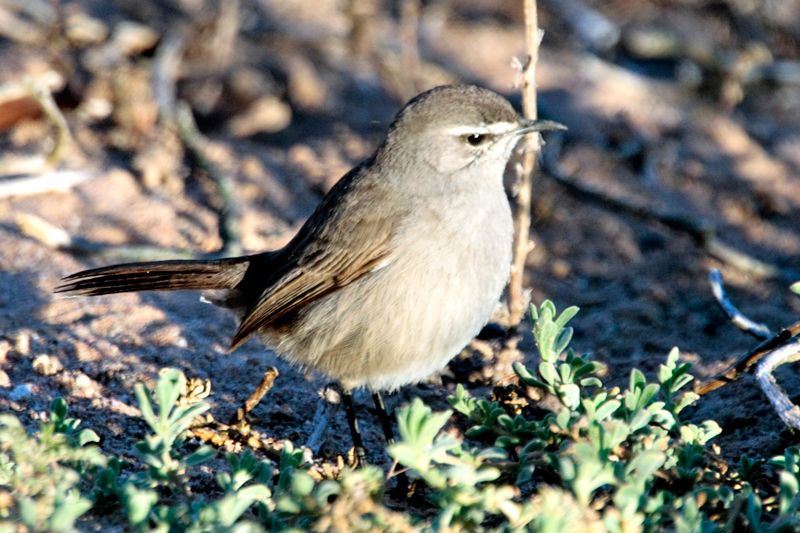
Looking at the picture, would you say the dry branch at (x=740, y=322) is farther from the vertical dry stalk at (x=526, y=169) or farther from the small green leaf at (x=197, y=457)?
the small green leaf at (x=197, y=457)

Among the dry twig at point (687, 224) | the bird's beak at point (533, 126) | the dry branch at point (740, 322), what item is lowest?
the dry twig at point (687, 224)

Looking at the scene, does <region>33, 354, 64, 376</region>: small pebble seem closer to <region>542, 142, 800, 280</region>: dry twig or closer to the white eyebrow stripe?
the white eyebrow stripe

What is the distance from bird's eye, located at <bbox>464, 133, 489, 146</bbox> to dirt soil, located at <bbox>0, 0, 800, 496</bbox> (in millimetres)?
1351

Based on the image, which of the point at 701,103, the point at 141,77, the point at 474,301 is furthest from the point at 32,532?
the point at 701,103

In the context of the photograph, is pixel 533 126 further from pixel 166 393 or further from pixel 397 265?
pixel 166 393

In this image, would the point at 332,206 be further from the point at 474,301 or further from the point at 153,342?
the point at 153,342

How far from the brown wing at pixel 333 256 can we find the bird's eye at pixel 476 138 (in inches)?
19.0

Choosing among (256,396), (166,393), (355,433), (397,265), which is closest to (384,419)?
(355,433)

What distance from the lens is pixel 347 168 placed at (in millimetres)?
8148

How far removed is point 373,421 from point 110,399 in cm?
134

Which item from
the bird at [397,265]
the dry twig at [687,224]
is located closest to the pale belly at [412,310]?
the bird at [397,265]

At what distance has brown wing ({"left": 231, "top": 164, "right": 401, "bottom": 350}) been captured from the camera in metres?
4.95

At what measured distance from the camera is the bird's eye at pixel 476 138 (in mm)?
5125

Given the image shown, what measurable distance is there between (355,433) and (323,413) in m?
0.23
